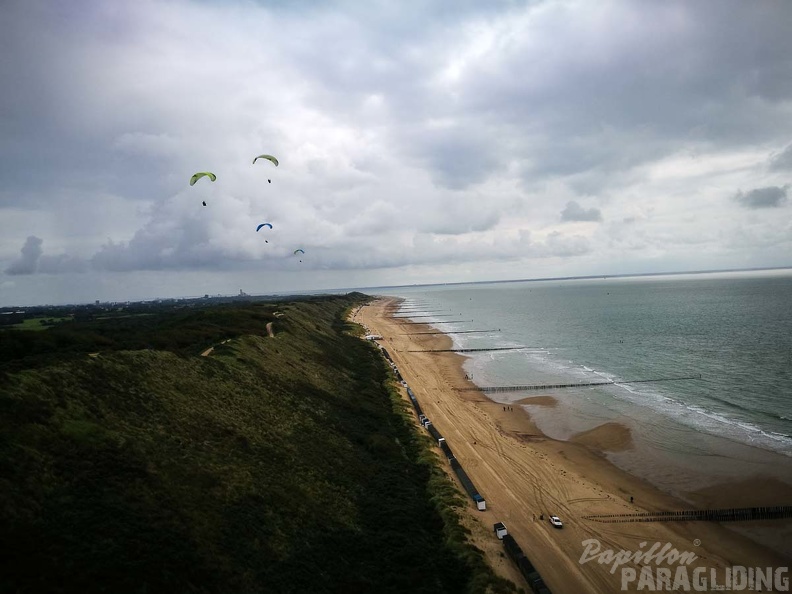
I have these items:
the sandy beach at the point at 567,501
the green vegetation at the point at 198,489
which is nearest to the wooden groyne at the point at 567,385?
the sandy beach at the point at 567,501

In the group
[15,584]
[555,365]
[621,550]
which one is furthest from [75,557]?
[555,365]

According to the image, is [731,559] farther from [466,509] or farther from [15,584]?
[15,584]

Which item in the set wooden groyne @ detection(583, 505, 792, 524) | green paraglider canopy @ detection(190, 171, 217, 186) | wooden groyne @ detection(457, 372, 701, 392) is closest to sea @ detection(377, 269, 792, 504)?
wooden groyne @ detection(457, 372, 701, 392)

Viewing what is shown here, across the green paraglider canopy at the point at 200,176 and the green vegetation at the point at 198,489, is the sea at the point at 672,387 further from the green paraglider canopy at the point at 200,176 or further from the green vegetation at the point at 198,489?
the green paraglider canopy at the point at 200,176

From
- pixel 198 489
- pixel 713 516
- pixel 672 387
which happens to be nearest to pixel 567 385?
pixel 672 387

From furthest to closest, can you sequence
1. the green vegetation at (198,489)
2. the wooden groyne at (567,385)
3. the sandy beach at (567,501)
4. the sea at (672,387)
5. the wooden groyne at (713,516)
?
1. the wooden groyne at (567,385)
2. the sea at (672,387)
3. the wooden groyne at (713,516)
4. the sandy beach at (567,501)
5. the green vegetation at (198,489)

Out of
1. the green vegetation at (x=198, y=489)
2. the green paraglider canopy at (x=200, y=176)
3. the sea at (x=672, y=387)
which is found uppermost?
the green paraglider canopy at (x=200, y=176)
